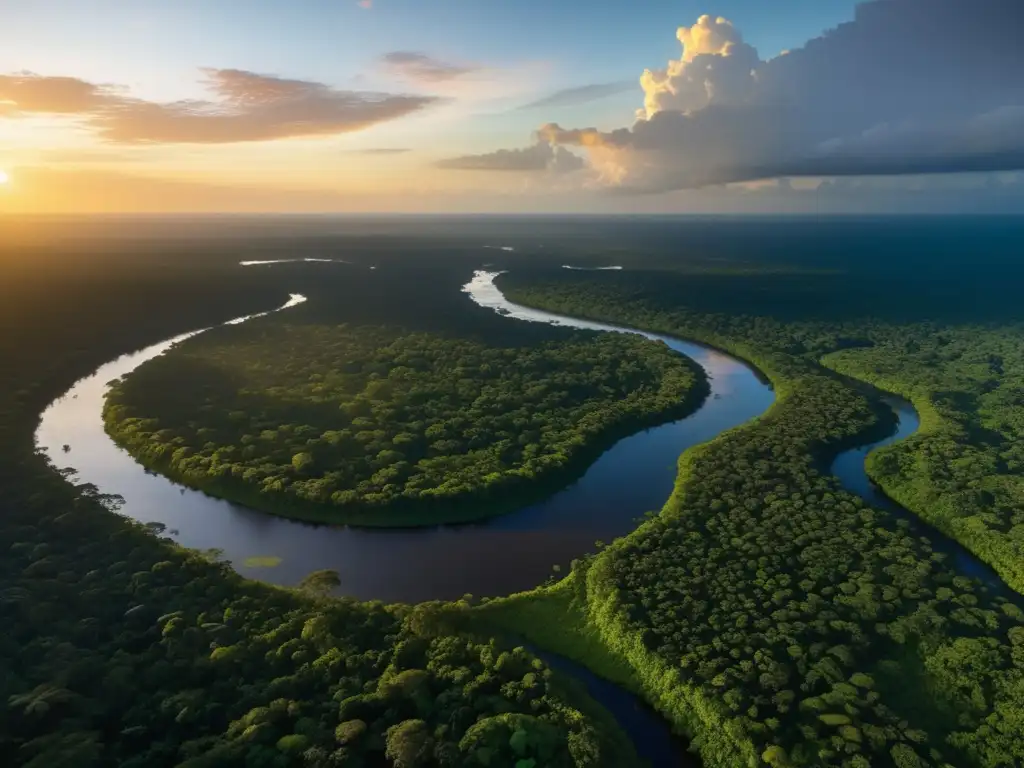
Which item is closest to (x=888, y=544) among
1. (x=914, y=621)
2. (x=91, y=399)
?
(x=914, y=621)

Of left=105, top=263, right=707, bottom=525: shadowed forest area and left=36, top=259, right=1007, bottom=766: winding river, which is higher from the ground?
left=105, top=263, right=707, bottom=525: shadowed forest area

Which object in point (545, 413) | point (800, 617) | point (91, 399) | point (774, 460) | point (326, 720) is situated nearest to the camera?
point (326, 720)

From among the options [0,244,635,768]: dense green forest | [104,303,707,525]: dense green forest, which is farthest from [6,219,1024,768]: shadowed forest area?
[104,303,707,525]: dense green forest

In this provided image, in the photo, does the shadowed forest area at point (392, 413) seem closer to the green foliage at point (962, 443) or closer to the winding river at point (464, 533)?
Result: the winding river at point (464, 533)

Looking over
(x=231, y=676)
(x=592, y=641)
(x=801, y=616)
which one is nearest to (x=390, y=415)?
(x=231, y=676)

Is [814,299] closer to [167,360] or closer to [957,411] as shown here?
[957,411]

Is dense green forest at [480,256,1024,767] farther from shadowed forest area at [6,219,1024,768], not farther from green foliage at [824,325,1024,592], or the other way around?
green foliage at [824,325,1024,592]
